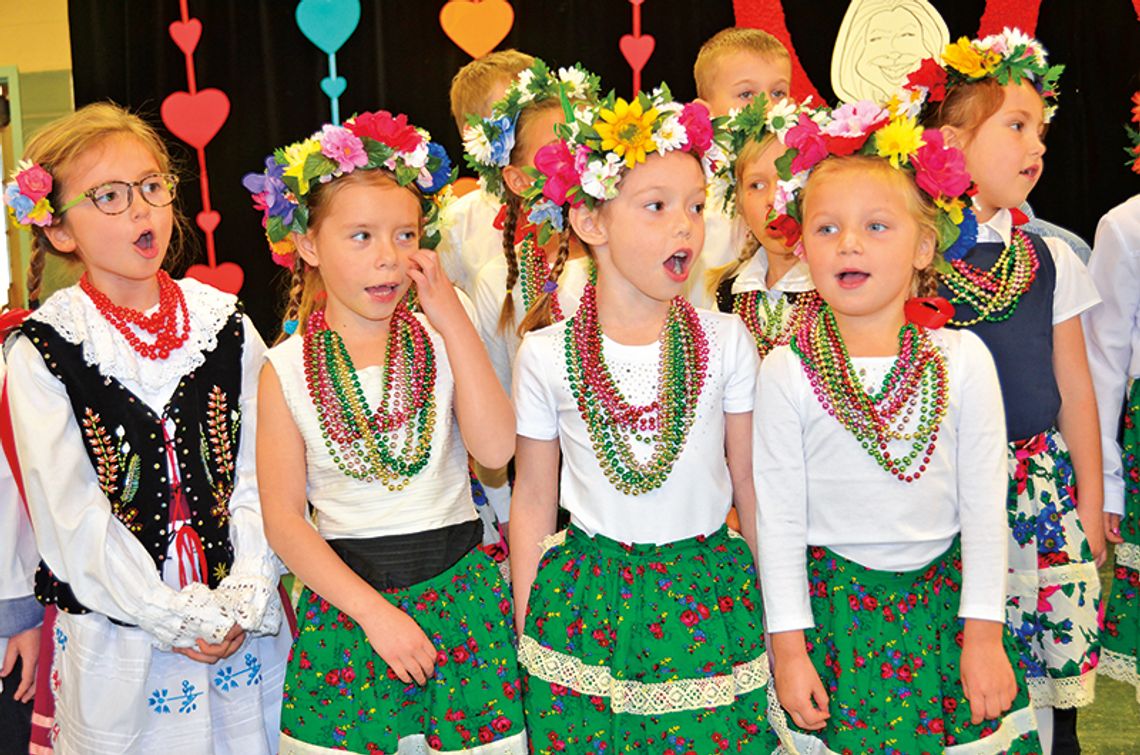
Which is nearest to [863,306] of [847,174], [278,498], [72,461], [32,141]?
[847,174]

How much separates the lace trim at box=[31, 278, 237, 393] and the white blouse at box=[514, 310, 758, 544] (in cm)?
67

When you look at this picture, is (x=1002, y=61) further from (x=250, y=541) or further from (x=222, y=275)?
(x=222, y=275)

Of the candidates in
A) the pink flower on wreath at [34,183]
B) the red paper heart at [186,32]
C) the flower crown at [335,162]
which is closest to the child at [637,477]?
the flower crown at [335,162]

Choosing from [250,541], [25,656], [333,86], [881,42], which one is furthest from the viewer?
[333,86]

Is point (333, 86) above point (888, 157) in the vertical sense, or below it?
above

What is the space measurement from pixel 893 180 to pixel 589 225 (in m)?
0.56

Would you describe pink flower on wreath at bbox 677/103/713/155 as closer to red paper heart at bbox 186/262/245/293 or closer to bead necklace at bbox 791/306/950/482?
bead necklace at bbox 791/306/950/482

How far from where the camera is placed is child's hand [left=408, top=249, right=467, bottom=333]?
2.20m

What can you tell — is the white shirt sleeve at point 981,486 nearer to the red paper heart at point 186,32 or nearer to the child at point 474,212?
the child at point 474,212

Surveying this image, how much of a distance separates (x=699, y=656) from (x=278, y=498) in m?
0.82

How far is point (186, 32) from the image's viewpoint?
547 cm

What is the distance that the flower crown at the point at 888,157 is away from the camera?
6.91 feet

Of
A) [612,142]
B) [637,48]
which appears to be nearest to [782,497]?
[612,142]

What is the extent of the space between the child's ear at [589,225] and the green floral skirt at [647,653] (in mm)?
559
